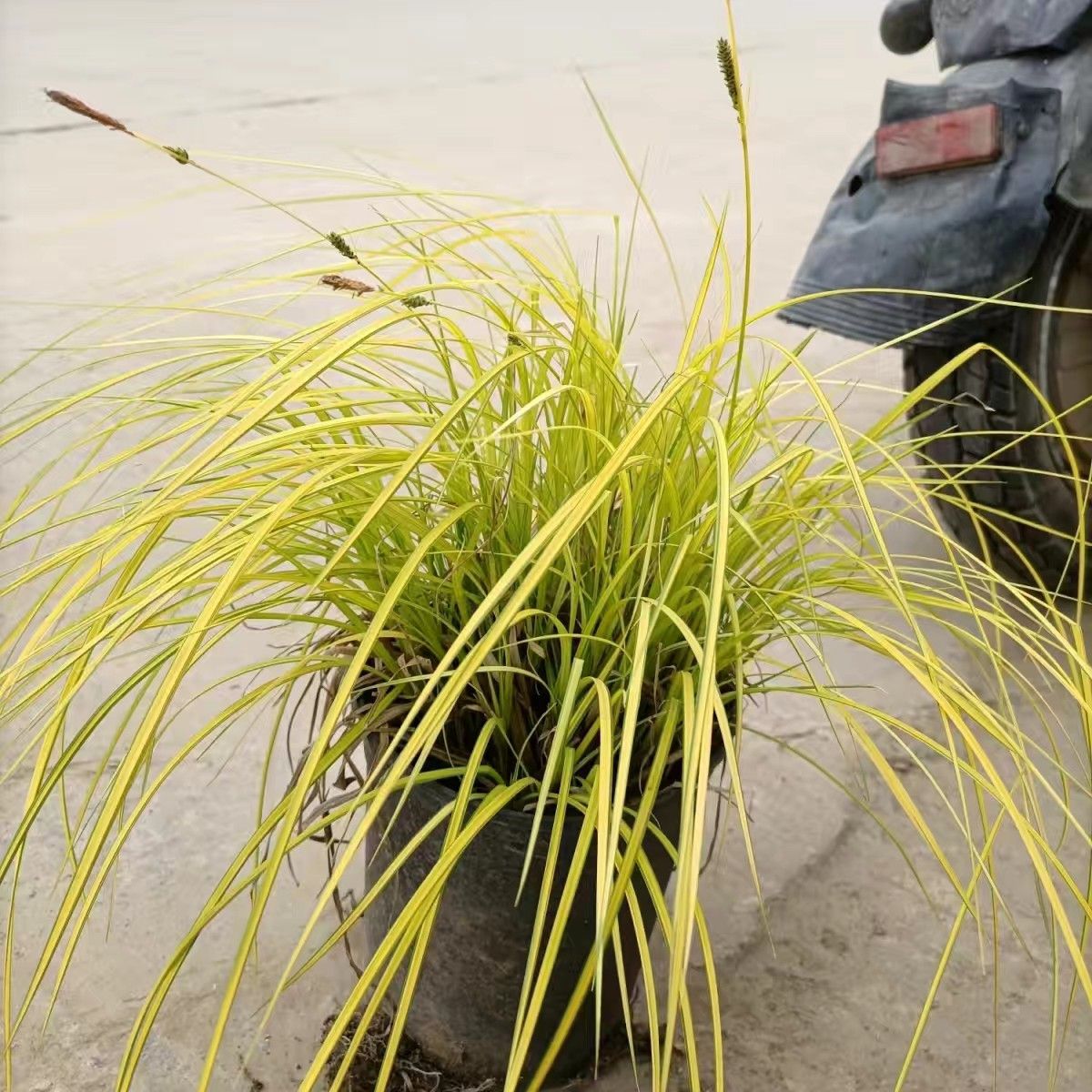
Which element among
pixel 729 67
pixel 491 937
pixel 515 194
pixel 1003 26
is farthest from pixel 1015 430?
pixel 515 194

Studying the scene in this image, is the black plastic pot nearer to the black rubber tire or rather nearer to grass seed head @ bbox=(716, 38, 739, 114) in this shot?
grass seed head @ bbox=(716, 38, 739, 114)

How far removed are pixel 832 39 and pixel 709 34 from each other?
48 cm

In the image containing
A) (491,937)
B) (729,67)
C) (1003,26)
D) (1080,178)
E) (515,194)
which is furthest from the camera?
(515,194)

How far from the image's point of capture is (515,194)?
3.24 metres

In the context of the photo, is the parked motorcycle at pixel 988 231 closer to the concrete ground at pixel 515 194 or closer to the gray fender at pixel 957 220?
the gray fender at pixel 957 220

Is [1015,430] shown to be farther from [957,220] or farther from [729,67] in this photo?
[729,67]

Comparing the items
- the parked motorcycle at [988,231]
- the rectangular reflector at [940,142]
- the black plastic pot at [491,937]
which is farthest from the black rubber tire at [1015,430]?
the black plastic pot at [491,937]

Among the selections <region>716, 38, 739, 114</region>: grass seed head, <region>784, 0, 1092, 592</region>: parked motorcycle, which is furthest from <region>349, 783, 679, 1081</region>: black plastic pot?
<region>784, 0, 1092, 592</region>: parked motorcycle

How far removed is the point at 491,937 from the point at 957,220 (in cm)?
85

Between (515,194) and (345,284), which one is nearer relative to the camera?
(345,284)

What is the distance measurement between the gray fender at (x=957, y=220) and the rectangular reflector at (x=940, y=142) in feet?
0.04

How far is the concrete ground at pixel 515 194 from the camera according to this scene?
3.64 ft

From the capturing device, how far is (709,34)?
5.42 m

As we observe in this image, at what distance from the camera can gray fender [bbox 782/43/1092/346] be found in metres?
1.35
